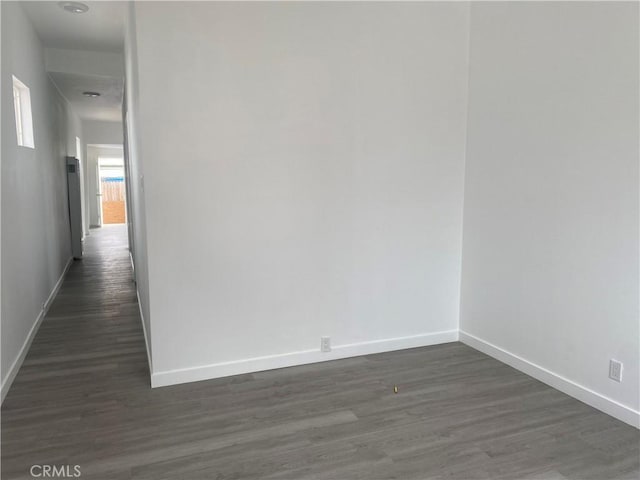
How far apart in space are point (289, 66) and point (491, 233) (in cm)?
200

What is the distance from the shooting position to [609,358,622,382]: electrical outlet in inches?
101

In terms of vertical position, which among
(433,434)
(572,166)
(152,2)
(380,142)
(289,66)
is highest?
(152,2)

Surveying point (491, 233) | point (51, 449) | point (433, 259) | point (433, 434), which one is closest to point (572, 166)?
point (491, 233)

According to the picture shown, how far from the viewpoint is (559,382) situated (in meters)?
2.95

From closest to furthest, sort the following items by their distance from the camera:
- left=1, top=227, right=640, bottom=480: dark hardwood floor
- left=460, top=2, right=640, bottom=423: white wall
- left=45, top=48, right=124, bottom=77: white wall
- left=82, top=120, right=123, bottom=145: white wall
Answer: left=1, top=227, right=640, bottom=480: dark hardwood floor → left=460, top=2, right=640, bottom=423: white wall → left=45, top=48, right=124, bottom=77: white wall → left=82, top=120, right=123, bottom=145: white wall

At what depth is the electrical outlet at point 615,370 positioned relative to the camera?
8.41 feet

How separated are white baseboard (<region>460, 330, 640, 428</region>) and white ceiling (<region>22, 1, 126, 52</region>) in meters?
4.39

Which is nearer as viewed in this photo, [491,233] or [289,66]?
[289,66]

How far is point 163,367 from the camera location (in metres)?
3.00

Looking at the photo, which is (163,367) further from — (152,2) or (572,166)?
(572,166)

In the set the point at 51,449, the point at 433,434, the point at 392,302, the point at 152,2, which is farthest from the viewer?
the point at 392,302

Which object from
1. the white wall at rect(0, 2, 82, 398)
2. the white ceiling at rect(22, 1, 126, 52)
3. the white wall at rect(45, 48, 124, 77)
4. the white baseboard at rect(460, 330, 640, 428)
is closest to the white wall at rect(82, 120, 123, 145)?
the white wall at rect(0, 2, 82, 398)

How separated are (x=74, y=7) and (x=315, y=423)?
429 cm

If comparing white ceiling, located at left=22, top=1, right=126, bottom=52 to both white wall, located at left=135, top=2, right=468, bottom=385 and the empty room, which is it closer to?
the empty room
